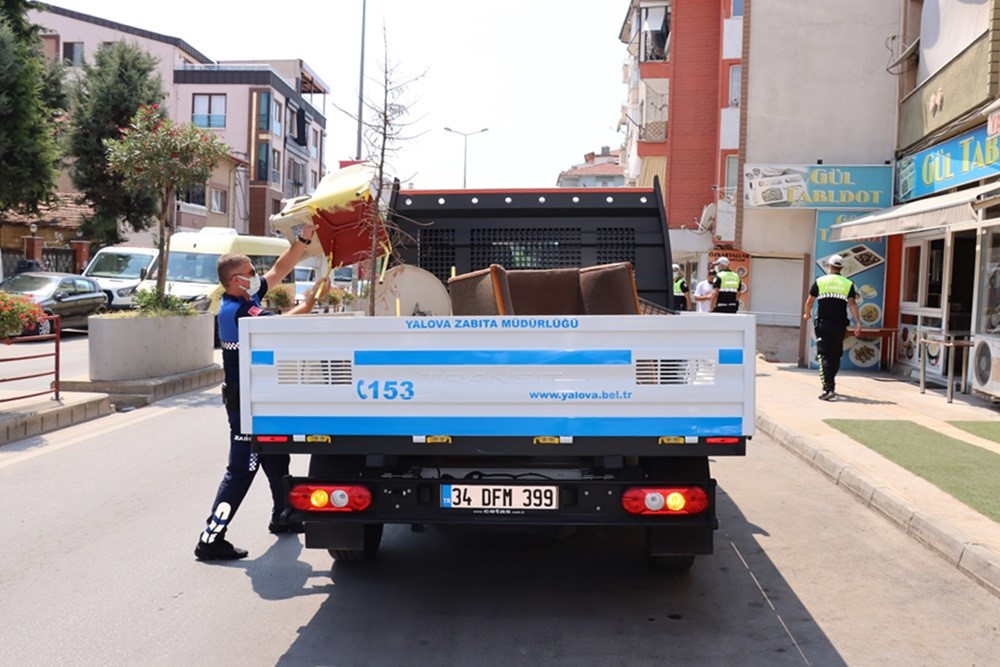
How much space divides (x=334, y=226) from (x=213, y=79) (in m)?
53.5

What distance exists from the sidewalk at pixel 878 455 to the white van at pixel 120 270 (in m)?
15.5

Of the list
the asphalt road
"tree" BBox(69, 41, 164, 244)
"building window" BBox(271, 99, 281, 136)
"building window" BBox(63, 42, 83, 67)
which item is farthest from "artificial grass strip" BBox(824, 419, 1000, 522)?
"building window" BBox(271, 99, 281, 136)

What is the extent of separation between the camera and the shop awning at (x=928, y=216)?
12258mm

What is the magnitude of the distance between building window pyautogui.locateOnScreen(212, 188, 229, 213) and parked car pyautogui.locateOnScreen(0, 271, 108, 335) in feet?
96.9

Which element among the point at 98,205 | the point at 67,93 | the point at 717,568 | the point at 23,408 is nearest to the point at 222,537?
the point at 717,568

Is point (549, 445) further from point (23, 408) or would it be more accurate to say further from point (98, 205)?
point (98, 205)

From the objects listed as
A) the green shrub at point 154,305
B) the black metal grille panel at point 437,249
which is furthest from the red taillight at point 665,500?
the green shrub at point 154,305

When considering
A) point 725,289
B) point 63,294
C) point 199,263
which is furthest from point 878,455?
point 63,294

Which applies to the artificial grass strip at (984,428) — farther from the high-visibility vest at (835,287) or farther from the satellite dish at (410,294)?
the satellite dish at (410,294)

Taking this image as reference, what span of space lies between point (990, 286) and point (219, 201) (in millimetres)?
46512

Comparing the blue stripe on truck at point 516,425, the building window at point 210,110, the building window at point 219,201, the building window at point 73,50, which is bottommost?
the blue stripe on truck at point 516,425

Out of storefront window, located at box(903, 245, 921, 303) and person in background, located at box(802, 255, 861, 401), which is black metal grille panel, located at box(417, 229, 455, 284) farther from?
storefront window, located at box(903, 245, 921, 303)

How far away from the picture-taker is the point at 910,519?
7.04 metres

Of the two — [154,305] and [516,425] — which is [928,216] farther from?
[154,305]
